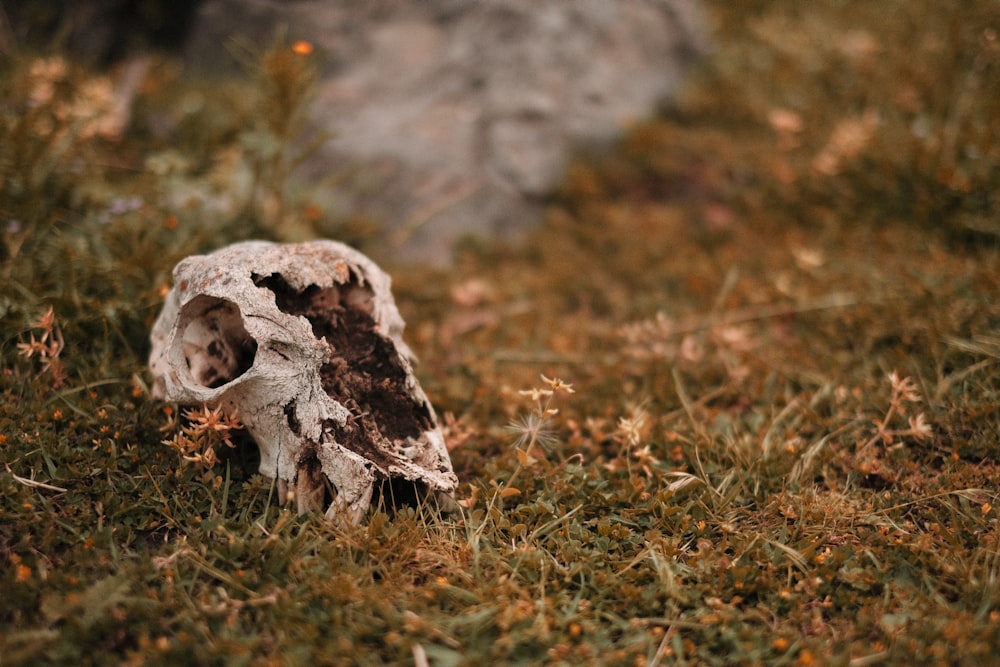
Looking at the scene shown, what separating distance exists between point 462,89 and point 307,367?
3333 mm

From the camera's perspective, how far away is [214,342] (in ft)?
9.76

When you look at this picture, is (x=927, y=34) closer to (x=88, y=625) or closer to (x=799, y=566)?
(x=799, y=566)

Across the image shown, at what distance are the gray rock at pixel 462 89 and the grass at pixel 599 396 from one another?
0.31 metres

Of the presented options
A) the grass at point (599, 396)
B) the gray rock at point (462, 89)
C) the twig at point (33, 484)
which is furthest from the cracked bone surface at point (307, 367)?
the gray rock at point (462, 89)

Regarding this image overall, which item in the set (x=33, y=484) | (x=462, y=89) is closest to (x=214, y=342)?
(x=33, y=484)

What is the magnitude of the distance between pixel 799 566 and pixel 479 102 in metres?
3.93

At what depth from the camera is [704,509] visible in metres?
2.89

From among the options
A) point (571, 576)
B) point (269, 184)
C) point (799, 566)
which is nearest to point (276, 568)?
point (571, 576)

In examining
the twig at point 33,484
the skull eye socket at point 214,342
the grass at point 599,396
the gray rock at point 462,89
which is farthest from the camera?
the gray rock at point 462,89

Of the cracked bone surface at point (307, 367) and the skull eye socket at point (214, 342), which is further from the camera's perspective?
the skull eye socket at point (214, 342)

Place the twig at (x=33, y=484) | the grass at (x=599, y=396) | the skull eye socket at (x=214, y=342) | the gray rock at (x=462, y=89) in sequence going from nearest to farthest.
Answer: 1. the grass at (x=599, y=396)
2. the twig at (x=33, y=484)
3. the skull eye socket at (x=214, y=342)
4. the gray rock at (x=462, y=89)

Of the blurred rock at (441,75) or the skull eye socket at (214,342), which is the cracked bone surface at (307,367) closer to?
the skull eye socket at (214,342)

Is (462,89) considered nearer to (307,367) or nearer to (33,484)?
(307,367)

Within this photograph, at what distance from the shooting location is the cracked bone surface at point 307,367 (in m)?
2.69
